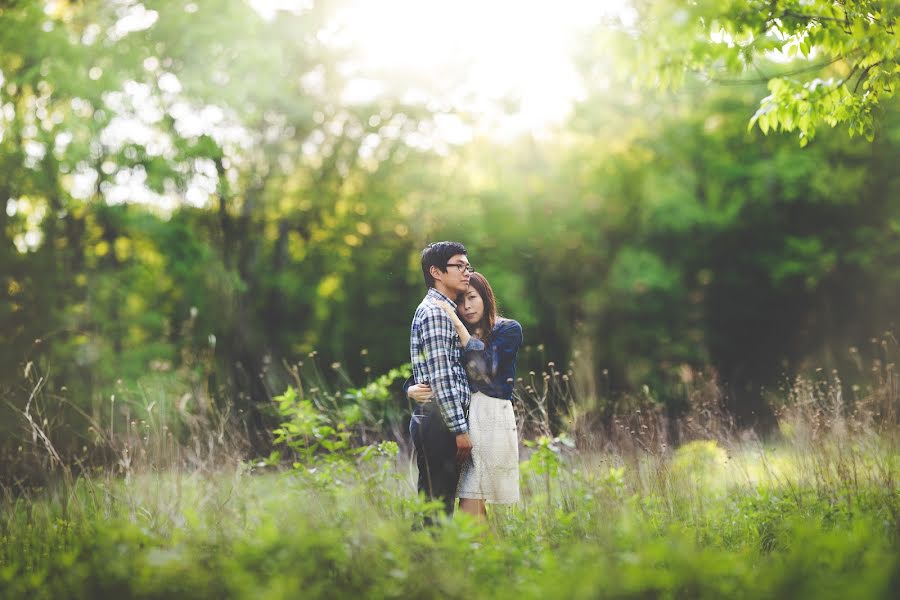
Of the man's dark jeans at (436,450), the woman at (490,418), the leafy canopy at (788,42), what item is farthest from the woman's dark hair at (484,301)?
the leafy canopy at (788,42)

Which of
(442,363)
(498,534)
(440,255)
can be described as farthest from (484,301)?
(498,534)

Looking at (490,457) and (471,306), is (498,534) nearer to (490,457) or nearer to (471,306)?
(490,457)

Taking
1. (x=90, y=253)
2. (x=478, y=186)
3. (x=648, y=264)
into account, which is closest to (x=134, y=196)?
(x=90, y=253)

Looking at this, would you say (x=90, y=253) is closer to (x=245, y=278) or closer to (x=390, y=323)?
(x=245, y=278)

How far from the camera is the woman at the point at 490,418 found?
4.39m

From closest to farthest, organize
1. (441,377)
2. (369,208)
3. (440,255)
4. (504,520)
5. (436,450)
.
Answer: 1. (441,377)
2. (436,450)
3. (440,255)
4. (504,520)
5. (369,208)

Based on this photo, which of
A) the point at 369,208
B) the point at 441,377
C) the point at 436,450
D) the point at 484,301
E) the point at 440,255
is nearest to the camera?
the point at 441,377

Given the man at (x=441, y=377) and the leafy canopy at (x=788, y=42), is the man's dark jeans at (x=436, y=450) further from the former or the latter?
the leafy canopy at (x=788, y=42)

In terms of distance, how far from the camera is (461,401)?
Result: 434cm

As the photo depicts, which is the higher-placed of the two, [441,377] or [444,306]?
[444,306]

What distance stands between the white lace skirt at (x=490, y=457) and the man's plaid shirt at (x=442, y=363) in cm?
8

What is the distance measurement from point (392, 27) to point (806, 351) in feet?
36.2

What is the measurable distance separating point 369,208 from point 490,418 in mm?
13246

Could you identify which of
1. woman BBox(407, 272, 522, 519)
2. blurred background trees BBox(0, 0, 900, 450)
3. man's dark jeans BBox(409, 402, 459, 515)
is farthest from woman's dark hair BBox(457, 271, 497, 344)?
blurred background trees BBox(0, 0, 900, 450)
